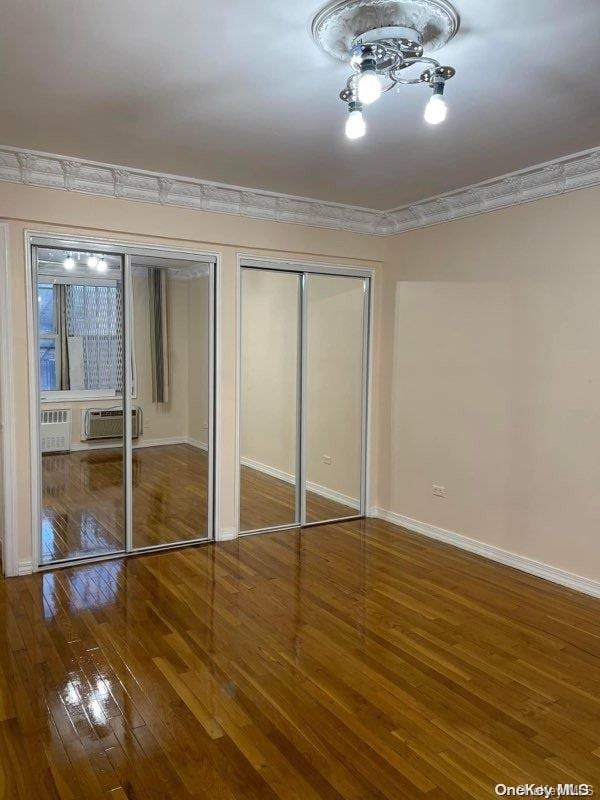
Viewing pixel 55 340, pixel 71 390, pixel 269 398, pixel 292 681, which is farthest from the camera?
pixel 269 398

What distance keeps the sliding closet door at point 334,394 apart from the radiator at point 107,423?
1.44 meters

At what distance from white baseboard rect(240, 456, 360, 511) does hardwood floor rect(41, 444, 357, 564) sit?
0.05 m

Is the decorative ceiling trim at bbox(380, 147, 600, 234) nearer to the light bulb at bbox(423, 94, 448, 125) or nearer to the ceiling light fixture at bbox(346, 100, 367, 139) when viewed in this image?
the light bulb at bbox(423, 94, 448, 125)

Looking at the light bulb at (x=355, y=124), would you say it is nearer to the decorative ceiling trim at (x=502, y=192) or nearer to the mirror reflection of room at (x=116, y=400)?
the decorative ceiling trim at (x=502, y=192)

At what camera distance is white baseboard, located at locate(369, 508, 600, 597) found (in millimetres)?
3910

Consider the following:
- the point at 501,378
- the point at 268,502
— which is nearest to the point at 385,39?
the point at 501,378

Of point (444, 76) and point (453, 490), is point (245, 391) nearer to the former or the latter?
point (453, 490)

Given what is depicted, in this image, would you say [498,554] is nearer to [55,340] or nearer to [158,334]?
[158,334]

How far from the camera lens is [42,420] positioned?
412 centimetres

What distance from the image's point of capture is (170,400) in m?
4.61

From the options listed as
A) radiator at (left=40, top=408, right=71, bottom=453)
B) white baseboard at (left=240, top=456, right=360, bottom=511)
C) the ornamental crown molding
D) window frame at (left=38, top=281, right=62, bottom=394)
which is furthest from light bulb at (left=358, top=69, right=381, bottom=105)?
white baseboard at (left=240, top=456, right=360, bottom=511)

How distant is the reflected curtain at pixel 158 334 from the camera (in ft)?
14.6

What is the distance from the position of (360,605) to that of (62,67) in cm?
320

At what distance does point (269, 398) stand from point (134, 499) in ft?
4.42
